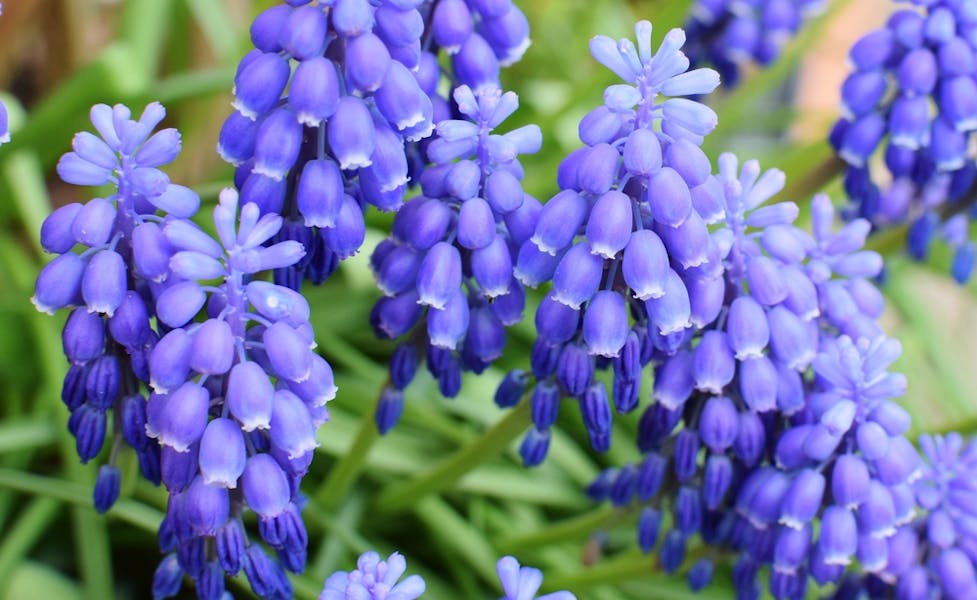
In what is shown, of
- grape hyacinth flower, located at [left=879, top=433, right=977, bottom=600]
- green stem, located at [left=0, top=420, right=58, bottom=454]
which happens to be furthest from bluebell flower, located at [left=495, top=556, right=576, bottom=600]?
green stem, located at [left=0, top=420, right=58, bottom=454]

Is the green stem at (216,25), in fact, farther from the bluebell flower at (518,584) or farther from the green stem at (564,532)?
the bluebell flower at (518,584)

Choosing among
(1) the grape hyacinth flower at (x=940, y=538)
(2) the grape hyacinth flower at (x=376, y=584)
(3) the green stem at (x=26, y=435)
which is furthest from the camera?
(3) the green stem at (x=26, y=435)

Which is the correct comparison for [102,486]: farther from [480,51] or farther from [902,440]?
[902,440]

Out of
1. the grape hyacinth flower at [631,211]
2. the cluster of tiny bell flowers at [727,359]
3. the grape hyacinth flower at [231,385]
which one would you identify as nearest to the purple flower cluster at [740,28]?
the cluster of tiny bell flowers at [727,359]

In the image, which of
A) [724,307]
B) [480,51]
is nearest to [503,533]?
[724,307]

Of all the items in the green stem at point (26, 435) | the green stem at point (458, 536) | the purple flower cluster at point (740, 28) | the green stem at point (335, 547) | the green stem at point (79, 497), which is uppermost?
the purple flower cluster at point (740, 28)

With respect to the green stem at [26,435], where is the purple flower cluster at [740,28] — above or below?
above
